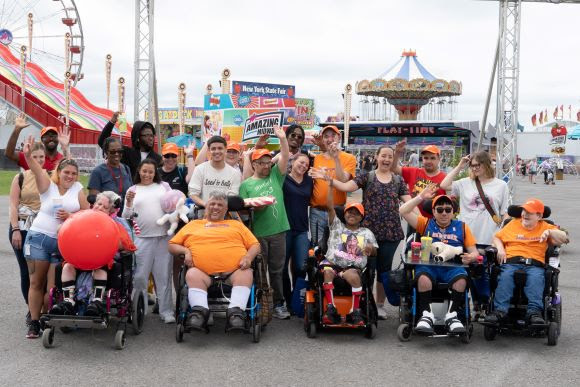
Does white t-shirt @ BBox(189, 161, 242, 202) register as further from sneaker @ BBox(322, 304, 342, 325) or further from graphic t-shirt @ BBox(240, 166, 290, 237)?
sneaker @ BBox(322, 304, 342, 325)

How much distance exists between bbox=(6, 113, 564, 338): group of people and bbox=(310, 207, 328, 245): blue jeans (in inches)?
0.4

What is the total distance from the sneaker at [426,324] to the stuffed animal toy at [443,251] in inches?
22.1

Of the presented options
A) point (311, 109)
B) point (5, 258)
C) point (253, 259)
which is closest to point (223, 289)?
point (253, 259)

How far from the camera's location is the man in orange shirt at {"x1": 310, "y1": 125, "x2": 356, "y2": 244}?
650 cm

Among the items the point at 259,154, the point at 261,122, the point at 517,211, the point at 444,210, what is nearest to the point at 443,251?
the point at 444,210

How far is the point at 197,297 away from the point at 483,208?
2.76m

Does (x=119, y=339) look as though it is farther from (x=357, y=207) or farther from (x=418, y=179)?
(x=418, y=179)

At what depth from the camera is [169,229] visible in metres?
6.21

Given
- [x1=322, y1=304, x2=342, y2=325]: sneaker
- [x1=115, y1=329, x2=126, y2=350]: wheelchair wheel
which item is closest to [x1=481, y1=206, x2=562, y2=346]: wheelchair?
[x1=322, y1=304, x2=342, y2=325]: sneaker

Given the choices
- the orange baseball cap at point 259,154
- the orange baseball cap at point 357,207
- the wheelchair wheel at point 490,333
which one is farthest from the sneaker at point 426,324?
the orange baseball cap at point 259,154

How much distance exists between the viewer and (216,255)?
5789 mm

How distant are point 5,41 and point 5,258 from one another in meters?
42.2

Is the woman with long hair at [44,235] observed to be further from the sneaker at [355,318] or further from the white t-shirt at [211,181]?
the sneaker at [355,318]

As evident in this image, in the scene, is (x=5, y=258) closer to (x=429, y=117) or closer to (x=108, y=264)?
(x=108, y=264)
